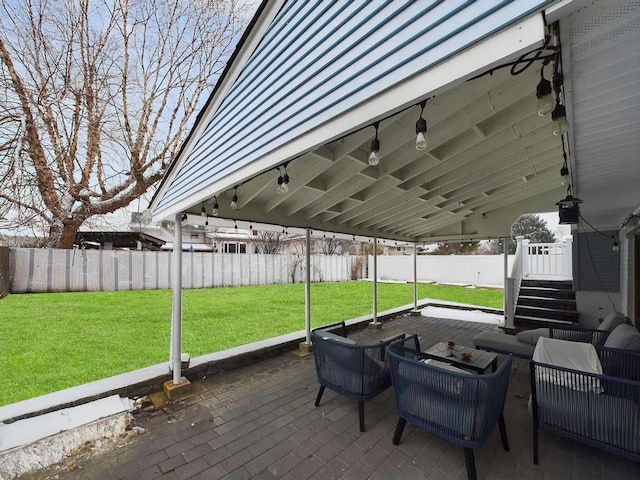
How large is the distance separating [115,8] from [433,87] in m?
9.11

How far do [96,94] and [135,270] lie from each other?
714 cm

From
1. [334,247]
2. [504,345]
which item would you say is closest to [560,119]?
[504,345]

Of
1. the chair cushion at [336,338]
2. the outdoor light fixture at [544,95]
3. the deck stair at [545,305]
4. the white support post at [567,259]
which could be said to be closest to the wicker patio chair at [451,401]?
the chair cushion at [336,338]

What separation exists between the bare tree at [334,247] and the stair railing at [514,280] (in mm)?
13821

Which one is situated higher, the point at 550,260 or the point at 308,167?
the point at 308,167

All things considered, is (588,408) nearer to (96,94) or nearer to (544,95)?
(544,95)

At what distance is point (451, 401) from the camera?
2336 mm

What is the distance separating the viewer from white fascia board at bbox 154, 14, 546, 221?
1032 millimetres

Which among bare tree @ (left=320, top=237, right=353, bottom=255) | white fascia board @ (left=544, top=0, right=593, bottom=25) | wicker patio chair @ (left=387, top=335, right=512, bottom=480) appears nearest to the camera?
white fascia board @ (left=544, top=0, right=593, bottom=25)

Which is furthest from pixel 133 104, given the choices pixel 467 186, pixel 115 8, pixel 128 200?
pixel 467 186

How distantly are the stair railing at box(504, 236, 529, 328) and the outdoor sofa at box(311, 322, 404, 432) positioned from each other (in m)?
5.02

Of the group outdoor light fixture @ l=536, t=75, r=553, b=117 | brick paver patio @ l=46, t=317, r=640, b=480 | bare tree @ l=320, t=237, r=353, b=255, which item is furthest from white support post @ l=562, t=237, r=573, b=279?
bare tree @ l=320, t=237, r=353, b=255

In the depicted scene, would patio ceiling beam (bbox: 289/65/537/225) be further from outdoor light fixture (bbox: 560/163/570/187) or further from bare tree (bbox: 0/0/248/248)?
bare tree (bbox: 0/0/248/248)

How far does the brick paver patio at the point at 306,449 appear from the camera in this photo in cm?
231
